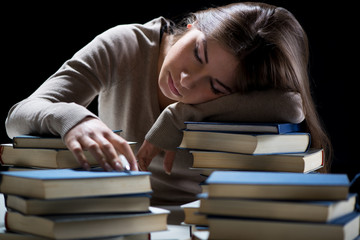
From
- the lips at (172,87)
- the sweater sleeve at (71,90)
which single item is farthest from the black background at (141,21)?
the lips at (172,87)

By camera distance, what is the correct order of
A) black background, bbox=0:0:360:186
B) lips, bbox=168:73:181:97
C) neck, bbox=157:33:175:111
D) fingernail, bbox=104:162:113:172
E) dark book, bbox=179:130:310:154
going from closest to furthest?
fingernail, bbox=104:162:113:172 → dark book, bbox=179:130:310:154 → lips, bbox=168:73:181:97 → neck, bbox=157:33:175:111 → black background, bbox=0:0:360:186

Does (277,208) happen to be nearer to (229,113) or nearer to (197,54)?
(229,113)

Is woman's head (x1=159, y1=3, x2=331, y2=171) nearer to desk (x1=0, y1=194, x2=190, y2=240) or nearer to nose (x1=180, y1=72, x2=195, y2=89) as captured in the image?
nose (x1=180, y1=72, x2=195, y2=89)

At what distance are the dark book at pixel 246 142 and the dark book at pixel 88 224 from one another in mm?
307

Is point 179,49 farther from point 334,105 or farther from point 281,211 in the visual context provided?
point 334,105

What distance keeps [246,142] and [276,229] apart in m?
0.36

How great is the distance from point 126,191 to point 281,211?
329 millimetres

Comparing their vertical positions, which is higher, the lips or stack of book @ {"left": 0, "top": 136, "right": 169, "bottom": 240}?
the lips

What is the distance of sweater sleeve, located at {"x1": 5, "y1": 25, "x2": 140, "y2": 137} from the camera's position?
1.34 meters

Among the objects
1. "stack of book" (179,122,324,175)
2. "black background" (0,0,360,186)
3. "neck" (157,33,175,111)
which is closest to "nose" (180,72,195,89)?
"stack of book" (179,122,324,175)

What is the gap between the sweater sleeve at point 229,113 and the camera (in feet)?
4.78

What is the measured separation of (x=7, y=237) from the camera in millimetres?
1094

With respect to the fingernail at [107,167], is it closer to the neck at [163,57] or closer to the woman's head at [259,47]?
the woman's head at [259,47]

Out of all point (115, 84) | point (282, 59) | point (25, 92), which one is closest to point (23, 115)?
point (115, 84)
